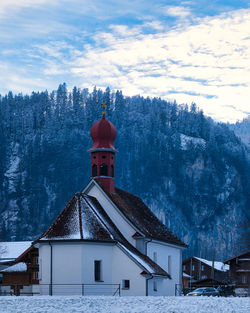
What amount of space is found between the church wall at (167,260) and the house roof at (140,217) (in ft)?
2.20

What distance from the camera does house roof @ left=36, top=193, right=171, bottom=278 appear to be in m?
47.4

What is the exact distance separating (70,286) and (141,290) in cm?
503

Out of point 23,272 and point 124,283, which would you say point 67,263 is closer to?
point 124,283

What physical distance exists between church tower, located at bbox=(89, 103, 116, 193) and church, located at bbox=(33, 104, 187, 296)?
0.10m

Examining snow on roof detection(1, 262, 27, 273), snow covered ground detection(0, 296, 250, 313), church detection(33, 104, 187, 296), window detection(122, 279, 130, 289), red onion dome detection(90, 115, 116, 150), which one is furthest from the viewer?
snow on roof detection(1, 262, 27, 273)

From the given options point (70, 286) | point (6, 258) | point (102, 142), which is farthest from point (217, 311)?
point (6, 258)

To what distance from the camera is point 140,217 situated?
57688 millimetres

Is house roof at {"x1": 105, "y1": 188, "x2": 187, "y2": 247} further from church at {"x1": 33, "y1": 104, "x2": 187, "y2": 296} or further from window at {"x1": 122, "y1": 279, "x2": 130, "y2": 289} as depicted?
window at {"x1": 122, "y1": 279, "x2": 130, "y2": 289}

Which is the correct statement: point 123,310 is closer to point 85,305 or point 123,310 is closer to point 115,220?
point 85,305

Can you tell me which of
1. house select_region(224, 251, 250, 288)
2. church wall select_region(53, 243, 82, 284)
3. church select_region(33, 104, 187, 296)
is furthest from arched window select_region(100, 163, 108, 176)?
house select_region(224, 251, 250, 288)

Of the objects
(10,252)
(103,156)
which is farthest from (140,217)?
(10,252)

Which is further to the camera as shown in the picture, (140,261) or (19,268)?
(19,268)

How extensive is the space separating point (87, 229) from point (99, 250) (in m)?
1.68

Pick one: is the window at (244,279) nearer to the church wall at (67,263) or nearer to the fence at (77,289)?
the fence at (77,289)
